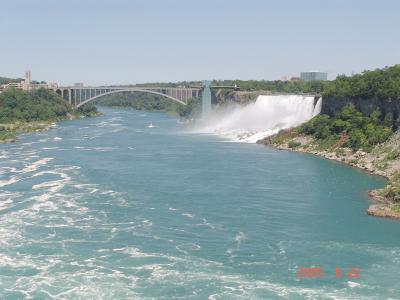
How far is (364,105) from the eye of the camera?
209ft

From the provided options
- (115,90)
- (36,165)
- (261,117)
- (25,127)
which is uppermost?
(115,90)

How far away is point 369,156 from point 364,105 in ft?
40.7

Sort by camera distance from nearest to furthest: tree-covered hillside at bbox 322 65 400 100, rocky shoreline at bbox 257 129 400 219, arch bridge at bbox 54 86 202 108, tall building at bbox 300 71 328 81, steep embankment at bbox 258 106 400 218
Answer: rocky shoreline at bbox 257 129 400 219
steep embankment at bbox 258 106 400 218
tree-covered hillside at bbox 322 65 400 100
arch bridge at bbox 54 86 202 108
tall building at bbox 300 71 328 81

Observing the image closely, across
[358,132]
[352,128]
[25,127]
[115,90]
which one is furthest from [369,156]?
[115,90]

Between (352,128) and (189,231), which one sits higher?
(352,128)

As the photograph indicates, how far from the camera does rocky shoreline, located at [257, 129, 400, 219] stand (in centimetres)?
3553

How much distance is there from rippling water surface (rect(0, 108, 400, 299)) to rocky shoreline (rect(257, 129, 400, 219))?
118 centimetres

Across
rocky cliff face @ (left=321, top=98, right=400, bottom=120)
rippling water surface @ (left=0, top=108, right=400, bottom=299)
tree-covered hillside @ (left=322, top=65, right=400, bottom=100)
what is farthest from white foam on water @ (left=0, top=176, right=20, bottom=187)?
tree-covered hillside @ (left=322, top=65, right=400, bottom=100)

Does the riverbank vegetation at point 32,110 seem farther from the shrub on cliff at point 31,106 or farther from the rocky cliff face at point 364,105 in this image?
the rocky cliff face at point 364,105

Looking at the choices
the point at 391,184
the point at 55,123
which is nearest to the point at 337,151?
the point at 391,184

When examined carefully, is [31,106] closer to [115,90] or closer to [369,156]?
[115,90]

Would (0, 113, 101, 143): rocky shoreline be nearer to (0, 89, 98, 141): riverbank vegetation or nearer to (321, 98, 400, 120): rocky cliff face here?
(0, 89, 98, 141): riverbank vegetation

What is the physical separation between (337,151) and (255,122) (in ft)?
107

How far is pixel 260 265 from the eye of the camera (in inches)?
1033
